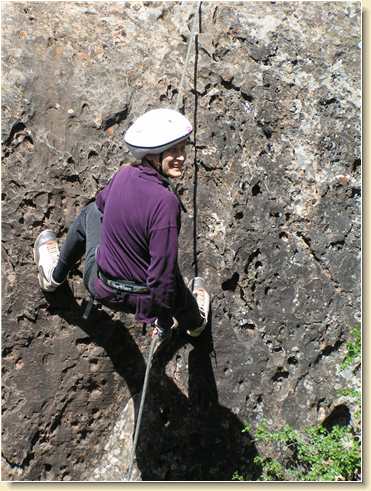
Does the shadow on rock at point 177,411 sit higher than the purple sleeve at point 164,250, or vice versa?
the purple sleeve at point 164,250

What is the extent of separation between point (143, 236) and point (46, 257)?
1156mm

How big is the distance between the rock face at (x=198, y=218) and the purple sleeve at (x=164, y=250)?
1211 millimetres

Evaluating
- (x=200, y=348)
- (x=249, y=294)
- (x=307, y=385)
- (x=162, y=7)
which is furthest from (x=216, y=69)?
(x=307, y=385)

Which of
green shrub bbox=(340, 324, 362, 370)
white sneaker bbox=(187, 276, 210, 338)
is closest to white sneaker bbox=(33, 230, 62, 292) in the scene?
white sneaker bbox=(187, 276, 210, 338)

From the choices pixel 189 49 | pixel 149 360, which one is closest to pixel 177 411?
pixel 149 360

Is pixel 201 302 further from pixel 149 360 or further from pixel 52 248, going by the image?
pixel 52 248

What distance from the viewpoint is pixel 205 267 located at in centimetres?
611

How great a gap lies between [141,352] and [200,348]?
17.6 inches

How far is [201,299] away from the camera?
19.6 ft

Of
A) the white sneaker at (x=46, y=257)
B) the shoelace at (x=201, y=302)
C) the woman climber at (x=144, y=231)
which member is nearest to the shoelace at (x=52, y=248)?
the white sneaker at (x=46, y=257)

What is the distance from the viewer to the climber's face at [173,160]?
15.9ft

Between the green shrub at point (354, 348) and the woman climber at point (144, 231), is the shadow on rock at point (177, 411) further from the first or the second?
the green shrub at point (354, 348)

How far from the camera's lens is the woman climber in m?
4.75

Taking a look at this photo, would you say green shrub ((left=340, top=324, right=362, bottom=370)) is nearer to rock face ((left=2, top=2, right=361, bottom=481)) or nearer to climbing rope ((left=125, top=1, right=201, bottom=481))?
rock face ((left=2, top=2, right=361, bottom=481))
